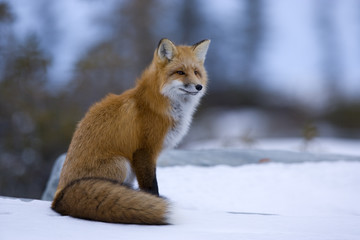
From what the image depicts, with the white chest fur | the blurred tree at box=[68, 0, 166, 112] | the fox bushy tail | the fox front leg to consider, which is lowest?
the fox bushy tail

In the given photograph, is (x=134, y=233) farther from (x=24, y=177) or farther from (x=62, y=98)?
(x=62, y=98)

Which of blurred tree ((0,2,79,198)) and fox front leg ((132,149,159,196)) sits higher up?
blurred tree ((0,2,79,198))

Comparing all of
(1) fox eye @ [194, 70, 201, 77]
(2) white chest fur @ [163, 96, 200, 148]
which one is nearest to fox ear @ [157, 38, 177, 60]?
(1) fox eye @ [194, 70, 201, 77]

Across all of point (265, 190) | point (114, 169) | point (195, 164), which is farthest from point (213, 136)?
point (114, 169)

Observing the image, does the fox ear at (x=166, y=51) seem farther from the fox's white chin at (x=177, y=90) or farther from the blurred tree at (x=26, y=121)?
the blurred tree at (x=26, y=121)

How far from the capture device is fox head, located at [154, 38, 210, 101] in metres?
2.95

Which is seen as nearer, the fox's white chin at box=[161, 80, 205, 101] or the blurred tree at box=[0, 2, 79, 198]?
the fox's white chin at box=[161, 80, 205, 101]

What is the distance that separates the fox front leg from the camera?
2746 millimetres

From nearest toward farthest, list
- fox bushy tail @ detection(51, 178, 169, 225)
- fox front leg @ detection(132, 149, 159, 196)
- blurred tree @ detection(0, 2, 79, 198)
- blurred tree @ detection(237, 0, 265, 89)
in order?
fox bushy tail @ detection(51, 178, 169, 225)
fox front leg @ detection(132, 149, 159, 196)
blurred tree @ detection(0, 2, 79, 198)
blurred tree @ detection(237, 0, 265, 89)

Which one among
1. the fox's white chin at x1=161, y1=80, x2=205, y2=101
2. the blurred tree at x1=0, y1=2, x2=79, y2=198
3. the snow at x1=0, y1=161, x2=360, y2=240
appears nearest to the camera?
the snow at x1=0, y1=161, x2=360, y2=240

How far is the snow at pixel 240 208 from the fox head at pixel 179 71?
869mm

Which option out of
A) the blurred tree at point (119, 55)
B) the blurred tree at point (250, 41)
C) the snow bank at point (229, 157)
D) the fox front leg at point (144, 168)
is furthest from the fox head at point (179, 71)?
the blurred tree at point (250, 41)

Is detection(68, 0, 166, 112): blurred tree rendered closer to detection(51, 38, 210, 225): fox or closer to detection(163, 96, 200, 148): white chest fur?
detection(51, 38, 210, 225): fox

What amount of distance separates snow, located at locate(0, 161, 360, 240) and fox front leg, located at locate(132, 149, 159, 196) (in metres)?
0.26
